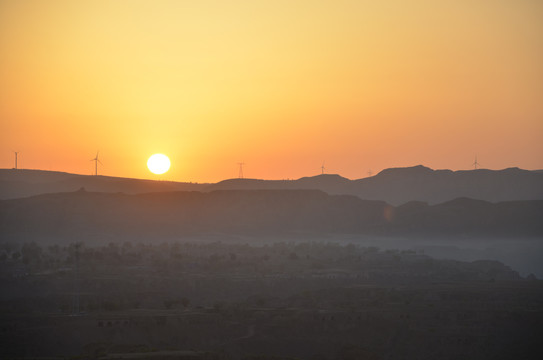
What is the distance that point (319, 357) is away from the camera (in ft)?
191

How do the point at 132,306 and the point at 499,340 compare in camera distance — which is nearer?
the point at 499,340

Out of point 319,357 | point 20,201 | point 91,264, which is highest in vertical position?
point 20,201

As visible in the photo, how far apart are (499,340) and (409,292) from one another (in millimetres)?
22141

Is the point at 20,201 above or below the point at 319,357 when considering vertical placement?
above

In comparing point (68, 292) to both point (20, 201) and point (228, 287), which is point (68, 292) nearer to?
point (228, 287)

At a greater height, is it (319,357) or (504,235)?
(504,235)

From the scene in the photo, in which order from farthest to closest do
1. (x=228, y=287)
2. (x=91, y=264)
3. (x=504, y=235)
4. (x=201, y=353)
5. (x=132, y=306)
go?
(x=504, y=235)
(x=91, y=264)
(x=228, y=287)
(x=132, y=306)
(x=201, y=353)

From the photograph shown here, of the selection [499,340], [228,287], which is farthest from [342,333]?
[228,287]

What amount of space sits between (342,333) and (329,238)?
12505 centimetres

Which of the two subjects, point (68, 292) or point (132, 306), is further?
point (68, 292)

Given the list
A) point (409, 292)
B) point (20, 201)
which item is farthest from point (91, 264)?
point (20, 201)

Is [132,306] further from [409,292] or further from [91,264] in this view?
[91,264]

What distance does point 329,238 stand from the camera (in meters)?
189

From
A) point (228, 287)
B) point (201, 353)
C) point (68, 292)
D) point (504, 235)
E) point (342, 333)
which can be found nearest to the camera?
point (201, 353)
